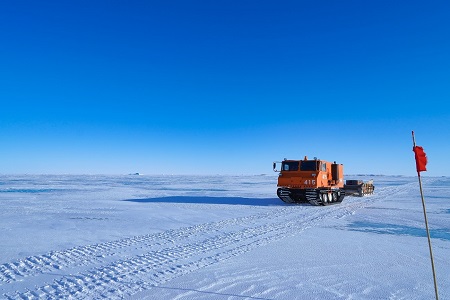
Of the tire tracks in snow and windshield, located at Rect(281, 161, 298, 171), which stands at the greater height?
windshield, located at Rect(281, 161, 298, 171)

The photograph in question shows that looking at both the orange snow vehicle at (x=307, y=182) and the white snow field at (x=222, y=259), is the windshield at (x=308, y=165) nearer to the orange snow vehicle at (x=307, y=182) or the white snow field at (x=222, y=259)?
the orange snow vehicle at (x=307, y=182)

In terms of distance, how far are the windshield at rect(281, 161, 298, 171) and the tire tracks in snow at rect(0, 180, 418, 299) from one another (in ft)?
27.4

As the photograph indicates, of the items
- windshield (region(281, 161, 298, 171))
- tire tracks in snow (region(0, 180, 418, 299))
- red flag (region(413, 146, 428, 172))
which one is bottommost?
tire tracks in snow (region(0, 180, 418, 299))

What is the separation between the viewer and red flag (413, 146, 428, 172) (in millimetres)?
4895

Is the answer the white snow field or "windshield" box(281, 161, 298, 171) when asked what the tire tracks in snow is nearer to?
the white snow field

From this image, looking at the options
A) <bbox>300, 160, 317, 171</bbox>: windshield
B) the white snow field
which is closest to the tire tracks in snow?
the white snow field

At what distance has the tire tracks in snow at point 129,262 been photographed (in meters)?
5.12

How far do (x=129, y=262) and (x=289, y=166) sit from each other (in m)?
13.8

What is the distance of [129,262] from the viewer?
6586 millimetres

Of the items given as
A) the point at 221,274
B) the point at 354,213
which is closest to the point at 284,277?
the point at 221,274

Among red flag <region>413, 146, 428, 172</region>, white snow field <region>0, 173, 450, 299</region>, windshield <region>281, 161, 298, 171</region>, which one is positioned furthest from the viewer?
windshield <region>281, 161, 298, 171</region>

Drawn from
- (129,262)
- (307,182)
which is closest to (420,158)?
(129,262)

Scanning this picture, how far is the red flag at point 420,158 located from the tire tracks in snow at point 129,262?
13.8 ft

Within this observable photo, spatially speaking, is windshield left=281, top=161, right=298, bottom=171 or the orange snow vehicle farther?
windshield left=281, top=161, right=298, bottom=171
